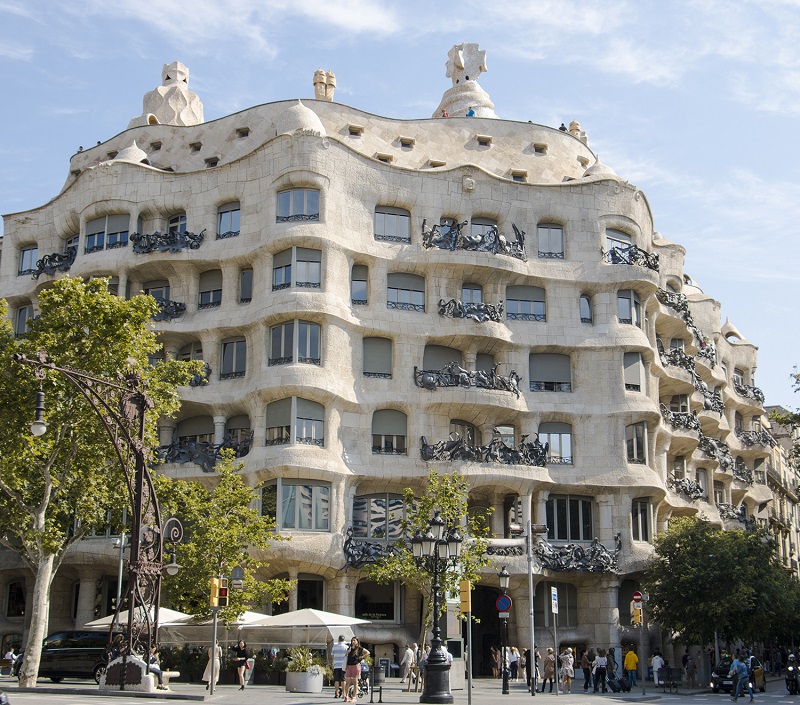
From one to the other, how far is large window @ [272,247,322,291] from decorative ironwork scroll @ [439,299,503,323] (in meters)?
5.65

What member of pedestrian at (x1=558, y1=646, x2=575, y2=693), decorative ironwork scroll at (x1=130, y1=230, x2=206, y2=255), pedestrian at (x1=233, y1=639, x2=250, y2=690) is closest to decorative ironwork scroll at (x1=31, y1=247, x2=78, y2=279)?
decorative ironwork scroll at (x1=130, y1=230, x2=206, y2=255)

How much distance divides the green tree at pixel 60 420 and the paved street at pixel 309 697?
14.8 feet

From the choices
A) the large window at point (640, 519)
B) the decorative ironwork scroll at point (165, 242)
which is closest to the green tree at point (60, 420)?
the decorative ironwork scroll at point (165, 242)

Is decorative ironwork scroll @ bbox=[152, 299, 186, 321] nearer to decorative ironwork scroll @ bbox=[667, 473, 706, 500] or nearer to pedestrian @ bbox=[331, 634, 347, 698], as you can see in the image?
pedestrian @ bbox=[331, 634, 347, 698]

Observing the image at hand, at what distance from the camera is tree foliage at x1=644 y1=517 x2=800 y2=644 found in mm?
43312

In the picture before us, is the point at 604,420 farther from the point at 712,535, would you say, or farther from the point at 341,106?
the point at 341,106

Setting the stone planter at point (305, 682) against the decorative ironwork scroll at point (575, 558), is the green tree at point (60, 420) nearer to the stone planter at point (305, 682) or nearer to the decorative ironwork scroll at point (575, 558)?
the stone planter at point (305, 682)

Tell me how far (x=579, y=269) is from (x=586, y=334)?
118 inches

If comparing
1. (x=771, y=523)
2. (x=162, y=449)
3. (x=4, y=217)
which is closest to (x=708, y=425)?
(x=771, y=523)

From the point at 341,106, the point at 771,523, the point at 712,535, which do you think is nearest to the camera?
the point at 712,535

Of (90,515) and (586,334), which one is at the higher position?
(586,334)

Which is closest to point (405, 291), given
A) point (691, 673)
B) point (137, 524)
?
point (691, 673)

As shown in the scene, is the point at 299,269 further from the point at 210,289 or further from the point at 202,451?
the point at 202,451

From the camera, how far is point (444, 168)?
4969 cm
